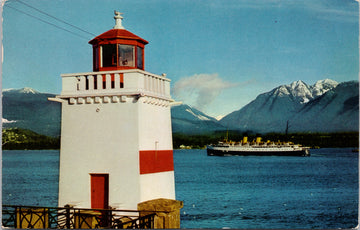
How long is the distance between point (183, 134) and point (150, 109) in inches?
3022

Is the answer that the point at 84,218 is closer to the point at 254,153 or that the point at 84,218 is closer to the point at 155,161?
the point at 155,161

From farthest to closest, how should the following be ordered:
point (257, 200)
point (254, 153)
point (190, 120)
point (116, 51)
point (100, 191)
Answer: point (254, 153) < point (190, 120) < point (257, 200) < point (116, 51) < point (100, 191)

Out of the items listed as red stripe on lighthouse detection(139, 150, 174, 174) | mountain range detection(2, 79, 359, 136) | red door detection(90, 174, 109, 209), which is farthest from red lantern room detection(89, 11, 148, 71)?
mountain range detection(2, 79, 359, 136)

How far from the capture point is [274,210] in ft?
84.9

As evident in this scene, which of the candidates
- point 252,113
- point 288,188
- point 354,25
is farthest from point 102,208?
point 252,113

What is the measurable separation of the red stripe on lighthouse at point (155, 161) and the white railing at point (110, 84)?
1.14 meters

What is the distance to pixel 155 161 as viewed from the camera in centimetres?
961

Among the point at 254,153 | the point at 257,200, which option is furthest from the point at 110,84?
the point at 254,153

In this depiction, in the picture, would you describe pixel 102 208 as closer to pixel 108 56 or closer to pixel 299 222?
pixel 108 56

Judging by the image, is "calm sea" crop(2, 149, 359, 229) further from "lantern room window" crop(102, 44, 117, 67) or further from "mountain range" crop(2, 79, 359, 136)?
"lantern room window" crop(102, 44, 117, 67)

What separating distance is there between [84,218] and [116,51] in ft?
10.9

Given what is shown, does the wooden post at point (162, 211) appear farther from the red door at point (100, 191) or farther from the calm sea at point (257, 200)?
the calm sea at point (257, 200)

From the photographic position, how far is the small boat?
81688mm

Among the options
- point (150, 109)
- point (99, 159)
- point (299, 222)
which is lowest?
point (299, 222)
